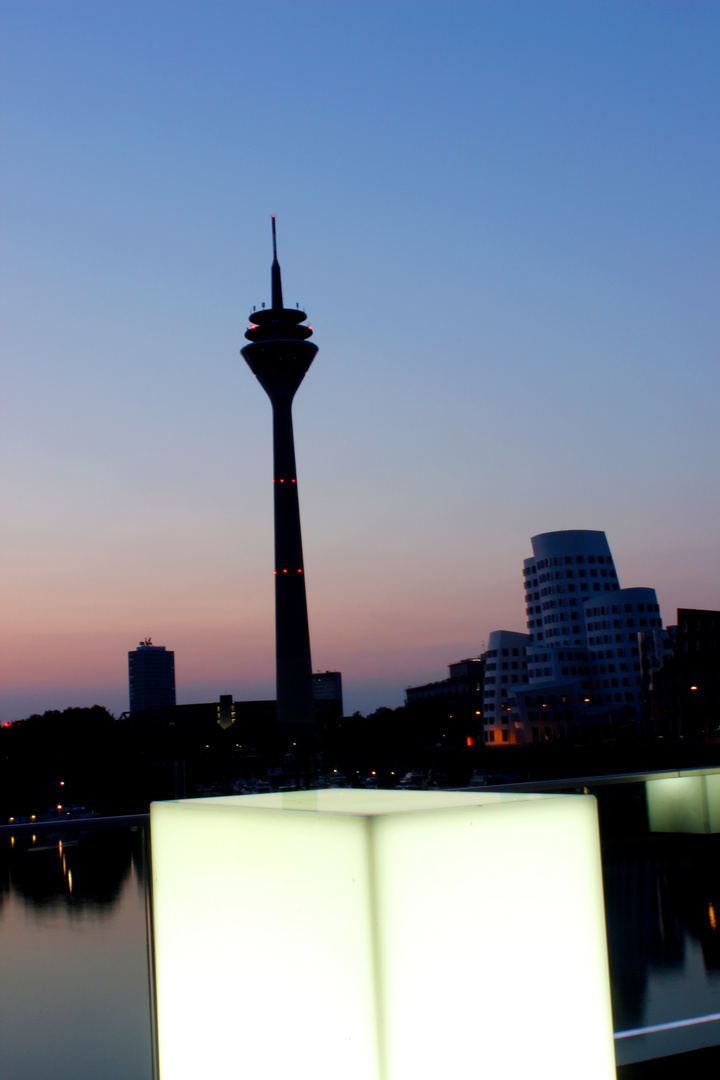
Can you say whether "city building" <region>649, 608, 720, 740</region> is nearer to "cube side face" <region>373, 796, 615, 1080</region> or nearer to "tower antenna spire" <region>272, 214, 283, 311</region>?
"tower antenna spire" <region>272, 214, 283, 311</region>

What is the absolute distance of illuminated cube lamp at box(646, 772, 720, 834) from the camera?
5.52m

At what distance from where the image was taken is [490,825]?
7.08ft

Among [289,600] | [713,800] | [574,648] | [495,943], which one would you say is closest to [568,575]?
[574,648]

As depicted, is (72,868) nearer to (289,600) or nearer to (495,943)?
(495,943)

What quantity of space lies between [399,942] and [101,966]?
7.33 ft

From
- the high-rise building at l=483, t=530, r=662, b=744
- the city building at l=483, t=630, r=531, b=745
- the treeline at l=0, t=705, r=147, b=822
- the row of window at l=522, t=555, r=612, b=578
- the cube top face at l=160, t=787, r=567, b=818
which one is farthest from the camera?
the row of window at l=522, t=555, r=612, b=578

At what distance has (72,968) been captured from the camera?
377cm

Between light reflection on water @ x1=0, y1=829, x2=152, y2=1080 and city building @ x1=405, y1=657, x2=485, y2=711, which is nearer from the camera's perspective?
light reflection on water @ x1=0, y1=829, x2=152, y2=1080

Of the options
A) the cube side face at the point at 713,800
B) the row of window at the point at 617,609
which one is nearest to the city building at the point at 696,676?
the row of window at the point at 617,609

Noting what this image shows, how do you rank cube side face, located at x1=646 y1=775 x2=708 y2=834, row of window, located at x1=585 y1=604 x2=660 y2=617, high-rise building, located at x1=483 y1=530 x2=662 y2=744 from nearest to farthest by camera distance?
cube side face, located at x1=646 y1=775 x2=708 y2=834 < high-rise building, located at x1=483 y1=530 x2=662 y2=744 < row of window, located at x1=585 y1=604 x2=660 y2=617

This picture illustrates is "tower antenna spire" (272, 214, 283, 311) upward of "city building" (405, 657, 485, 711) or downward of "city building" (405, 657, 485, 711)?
upward

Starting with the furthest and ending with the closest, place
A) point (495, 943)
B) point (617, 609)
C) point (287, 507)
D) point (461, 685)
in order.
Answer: point (461, 685)
point (617, 609)
point (287, 507)
point (495, 943)

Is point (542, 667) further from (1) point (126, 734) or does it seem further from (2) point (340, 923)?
(2) point (340, 923)

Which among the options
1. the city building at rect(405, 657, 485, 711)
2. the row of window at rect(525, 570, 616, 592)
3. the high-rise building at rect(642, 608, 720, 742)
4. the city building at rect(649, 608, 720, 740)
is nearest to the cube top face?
the high-rise building at rect(642, 608, 720, 742)
